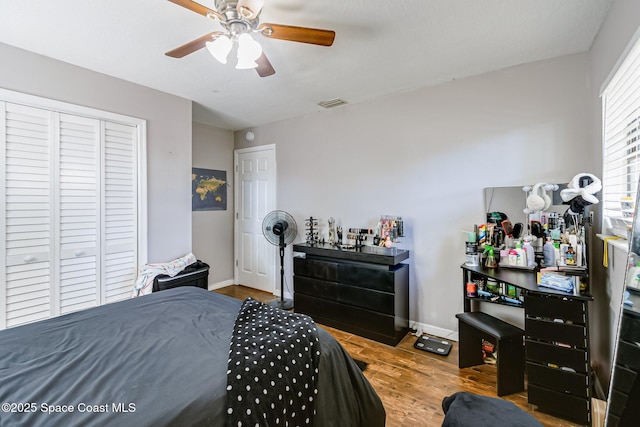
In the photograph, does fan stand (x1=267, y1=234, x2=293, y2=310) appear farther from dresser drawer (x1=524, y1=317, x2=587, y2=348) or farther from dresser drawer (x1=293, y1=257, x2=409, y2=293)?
dresser drawer (x1=524, y1=317, x2=587, y2=348)

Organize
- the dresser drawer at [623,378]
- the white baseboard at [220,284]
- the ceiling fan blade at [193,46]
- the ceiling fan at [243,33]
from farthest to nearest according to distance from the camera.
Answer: the white baseboard at [220,284] < the ceiling fan blade at [193,46] < the ceiling fan at [243,33] < the dresser drawer at [623,378]

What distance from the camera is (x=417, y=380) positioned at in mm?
2092

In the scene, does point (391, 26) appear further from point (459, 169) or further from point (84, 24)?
point (84, 24)

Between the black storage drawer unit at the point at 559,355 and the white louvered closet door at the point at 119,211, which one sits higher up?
the white louvered closet door at the point at 119,211

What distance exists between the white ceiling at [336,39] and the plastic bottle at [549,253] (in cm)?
147

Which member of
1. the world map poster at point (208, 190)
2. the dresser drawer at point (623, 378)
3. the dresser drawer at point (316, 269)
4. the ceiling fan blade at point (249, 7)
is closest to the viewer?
the dresser drawer at point (623, 378)

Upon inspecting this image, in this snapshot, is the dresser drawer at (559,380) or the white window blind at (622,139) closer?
the white window blind at (622,139)

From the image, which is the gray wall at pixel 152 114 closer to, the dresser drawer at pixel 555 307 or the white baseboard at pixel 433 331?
the white baseboard at pixel 433 331

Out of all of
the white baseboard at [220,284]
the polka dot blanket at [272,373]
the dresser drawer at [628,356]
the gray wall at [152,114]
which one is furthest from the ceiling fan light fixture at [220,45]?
the white baseboard at [220,284]

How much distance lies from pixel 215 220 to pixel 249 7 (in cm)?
339

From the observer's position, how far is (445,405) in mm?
1092

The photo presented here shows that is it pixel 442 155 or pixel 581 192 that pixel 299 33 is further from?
pixel 581 192

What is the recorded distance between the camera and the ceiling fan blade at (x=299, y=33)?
151 centimetres

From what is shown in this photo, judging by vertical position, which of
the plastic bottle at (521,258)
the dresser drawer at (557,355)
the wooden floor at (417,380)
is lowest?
the wooden floor at (417,380)
